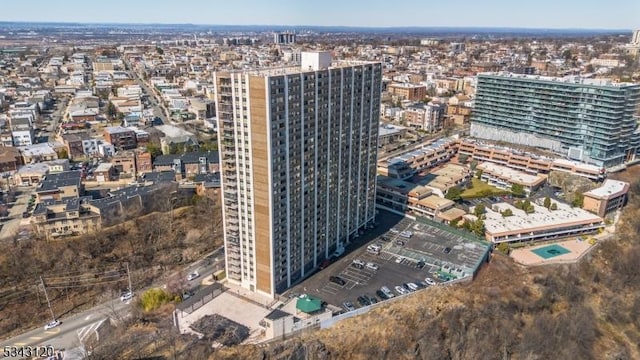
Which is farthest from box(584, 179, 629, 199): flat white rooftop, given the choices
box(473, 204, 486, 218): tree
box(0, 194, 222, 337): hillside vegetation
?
box(0, 194, 222, 337): hillside vegetation

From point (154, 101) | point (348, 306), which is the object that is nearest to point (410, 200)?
point (348, 306)

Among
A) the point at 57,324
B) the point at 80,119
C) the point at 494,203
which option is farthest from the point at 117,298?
the point at 80,119

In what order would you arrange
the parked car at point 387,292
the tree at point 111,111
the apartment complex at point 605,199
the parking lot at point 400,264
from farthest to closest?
the tree at point 111,111
the apartment complex at point 605,199
the parking lot at point 400,264
the parked car at point 387,292

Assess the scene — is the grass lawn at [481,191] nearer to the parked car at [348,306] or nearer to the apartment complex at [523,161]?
the apartment complex at [523,161]

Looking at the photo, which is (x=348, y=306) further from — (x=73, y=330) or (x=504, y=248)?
(x=73, y=330)

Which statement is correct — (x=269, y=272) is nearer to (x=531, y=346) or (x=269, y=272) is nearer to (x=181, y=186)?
(x=531, y=346)

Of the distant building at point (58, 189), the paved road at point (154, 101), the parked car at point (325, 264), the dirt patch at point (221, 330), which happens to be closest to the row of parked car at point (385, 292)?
the parked car at point (325, 264)
